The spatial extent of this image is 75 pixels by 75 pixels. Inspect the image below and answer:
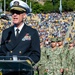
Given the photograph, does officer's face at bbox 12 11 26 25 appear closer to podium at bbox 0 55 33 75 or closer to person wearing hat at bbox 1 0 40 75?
person wearing hat at bbox 1 0 40 75

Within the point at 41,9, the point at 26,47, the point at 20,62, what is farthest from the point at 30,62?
the point at 41,9

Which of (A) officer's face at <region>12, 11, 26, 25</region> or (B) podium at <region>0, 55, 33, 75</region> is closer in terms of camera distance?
(B) podium at <region>0, 55, 33, 75</region>

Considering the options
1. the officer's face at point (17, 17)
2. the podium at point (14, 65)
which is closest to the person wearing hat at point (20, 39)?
the officer's face at point (17, 17)

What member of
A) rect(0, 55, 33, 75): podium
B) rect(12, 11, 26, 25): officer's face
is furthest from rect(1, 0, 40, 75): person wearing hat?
rect(0, 55, 33, 75): podium

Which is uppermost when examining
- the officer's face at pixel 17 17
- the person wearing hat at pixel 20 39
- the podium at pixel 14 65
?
the officer's face at pixel 17 17

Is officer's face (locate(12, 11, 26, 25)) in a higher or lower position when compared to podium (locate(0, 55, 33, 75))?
higher

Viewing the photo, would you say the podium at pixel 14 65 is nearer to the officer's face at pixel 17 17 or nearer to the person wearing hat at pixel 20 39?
the person wearing hat at pixel 20 39

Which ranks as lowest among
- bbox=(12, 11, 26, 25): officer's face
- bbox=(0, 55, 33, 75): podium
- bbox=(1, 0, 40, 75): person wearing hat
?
bbox=(0, 55, 33, 75): podium

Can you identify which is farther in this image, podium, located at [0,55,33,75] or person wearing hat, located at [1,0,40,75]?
person wearing hat, located at [1,0,40,75]

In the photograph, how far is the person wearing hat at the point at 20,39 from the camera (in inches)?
138

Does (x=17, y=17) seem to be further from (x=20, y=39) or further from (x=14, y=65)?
(x=14, y=65)

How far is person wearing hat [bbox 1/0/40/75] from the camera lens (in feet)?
11.5

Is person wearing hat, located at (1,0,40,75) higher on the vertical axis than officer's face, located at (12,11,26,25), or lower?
lower

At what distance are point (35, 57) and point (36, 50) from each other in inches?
2.7
